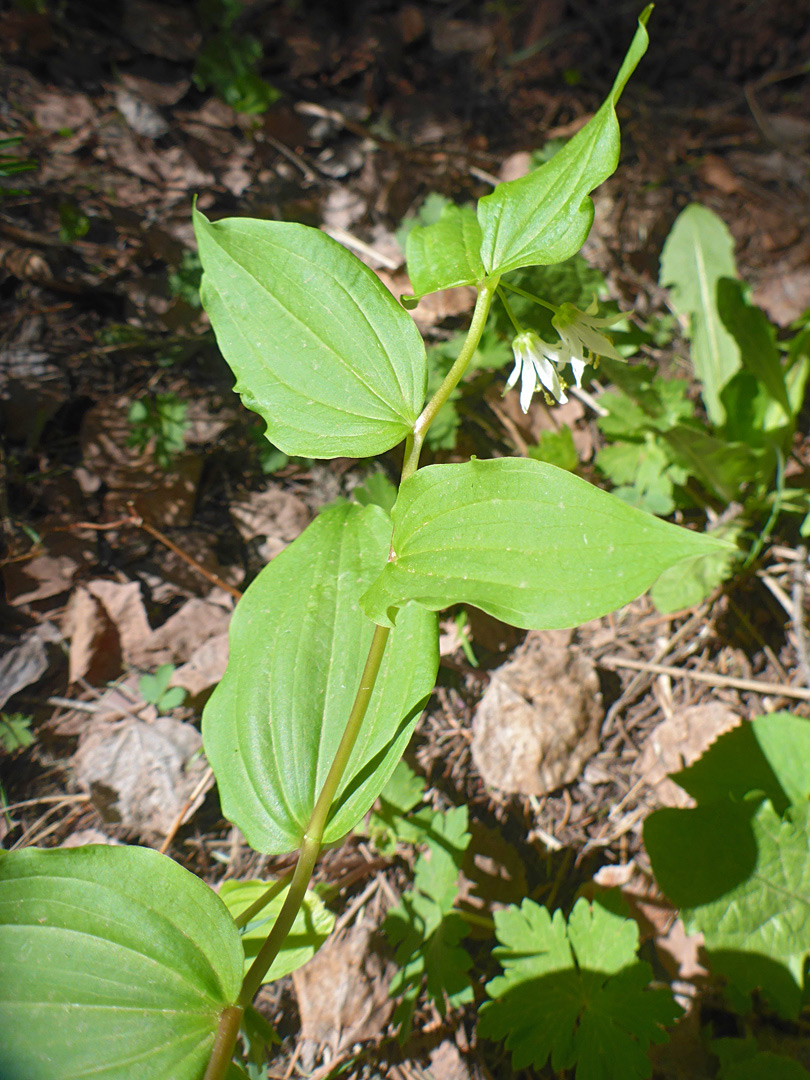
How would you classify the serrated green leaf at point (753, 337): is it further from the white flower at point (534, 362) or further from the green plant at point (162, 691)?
the green plant at point (162, 691)

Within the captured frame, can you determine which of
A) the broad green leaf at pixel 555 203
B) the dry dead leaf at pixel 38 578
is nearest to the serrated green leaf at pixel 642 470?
the broad green leaf at pixel 555 203

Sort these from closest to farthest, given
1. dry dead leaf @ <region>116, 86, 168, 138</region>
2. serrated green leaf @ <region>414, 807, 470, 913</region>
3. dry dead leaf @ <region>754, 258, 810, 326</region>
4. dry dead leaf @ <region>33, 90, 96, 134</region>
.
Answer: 1. serrated green leaf @ <region>414, 807, 470, 913</region>
2. dry dead leaf @ <region>754, 258, 810, 326</region>
3. dry dead leaf @ <region>33, 90, 96, 134</region>
4. dry dead leaf @ <region>116, 86, 168, 138</region>

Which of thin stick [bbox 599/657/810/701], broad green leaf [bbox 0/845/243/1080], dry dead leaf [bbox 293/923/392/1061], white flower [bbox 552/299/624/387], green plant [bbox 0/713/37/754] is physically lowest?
dry dead leaf [bbox 293/923/392/1061]

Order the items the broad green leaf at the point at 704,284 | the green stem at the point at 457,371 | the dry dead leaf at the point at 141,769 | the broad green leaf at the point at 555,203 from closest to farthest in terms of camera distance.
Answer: the broad green leaf at the point at 555,203
the green stem at the point at 457,371
the dry dead leaf at the point at 141,769
the broad green leaf at the point at 704,284

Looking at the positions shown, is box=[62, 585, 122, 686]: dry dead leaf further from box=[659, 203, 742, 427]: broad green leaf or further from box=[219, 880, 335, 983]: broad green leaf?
box=[659, 203, 742, 427]: broad green leaf

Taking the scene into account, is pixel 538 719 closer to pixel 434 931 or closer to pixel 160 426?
pixel 434 931

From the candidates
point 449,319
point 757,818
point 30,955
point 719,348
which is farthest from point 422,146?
point 30,955

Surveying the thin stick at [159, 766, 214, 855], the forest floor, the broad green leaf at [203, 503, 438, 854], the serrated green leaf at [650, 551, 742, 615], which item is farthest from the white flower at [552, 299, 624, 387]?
the thin stick at [159, 766, 214, 855]
